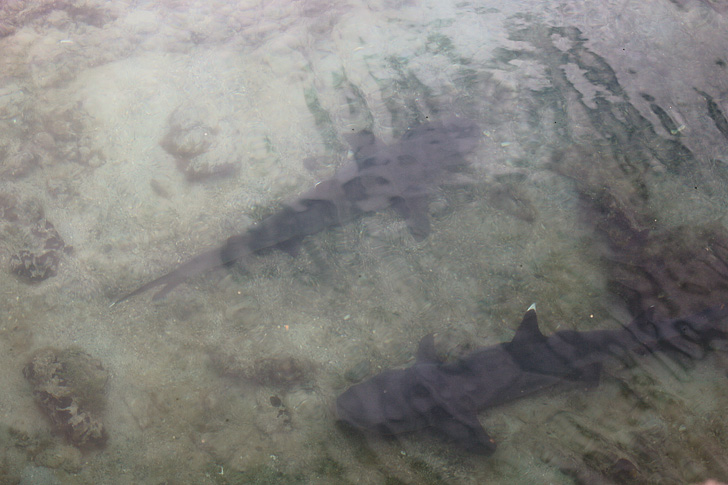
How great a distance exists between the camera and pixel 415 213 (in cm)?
457

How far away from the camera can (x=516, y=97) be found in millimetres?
5281

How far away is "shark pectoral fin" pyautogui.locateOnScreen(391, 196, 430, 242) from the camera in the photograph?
4.41 metres

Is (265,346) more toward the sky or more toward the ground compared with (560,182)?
more toward the ground

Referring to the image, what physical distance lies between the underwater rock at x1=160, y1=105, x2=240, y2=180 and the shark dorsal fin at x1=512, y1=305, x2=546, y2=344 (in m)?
3.90

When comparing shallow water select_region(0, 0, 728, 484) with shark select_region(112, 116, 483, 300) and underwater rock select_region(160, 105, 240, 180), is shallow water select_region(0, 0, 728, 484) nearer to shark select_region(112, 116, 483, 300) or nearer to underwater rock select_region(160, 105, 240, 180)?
underwater rock select_region(160, 105, 240, 180)

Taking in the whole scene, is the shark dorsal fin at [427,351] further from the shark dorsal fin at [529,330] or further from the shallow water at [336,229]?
the shark dorsal fin at [529,330]

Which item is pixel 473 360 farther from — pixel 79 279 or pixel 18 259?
pixel 18 259

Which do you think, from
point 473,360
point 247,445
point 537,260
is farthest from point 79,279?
point 537,260

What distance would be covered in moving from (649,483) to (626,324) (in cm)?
129

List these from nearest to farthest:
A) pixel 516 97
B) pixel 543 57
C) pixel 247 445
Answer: pixel 247 445, pixel 516 97, pixel 543 57

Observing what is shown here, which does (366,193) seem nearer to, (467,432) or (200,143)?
(200,143)

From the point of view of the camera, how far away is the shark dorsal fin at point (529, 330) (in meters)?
3.67

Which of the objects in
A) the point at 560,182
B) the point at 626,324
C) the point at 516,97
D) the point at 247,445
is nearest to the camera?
the point at 247,445

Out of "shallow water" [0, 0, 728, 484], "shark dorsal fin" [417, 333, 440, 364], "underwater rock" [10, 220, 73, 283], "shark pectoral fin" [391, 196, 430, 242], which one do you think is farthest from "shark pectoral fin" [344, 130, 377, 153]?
"underwater rock" [10, 220, 73, 283]
